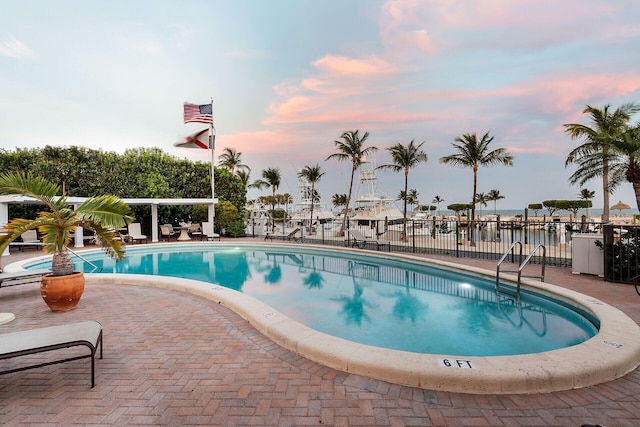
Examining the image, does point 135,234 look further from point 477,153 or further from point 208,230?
point 477,153

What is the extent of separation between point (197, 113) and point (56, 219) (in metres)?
14.9

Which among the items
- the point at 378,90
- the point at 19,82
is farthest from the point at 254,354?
the point at 19,82

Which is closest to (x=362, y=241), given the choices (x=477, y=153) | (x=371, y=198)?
(x=477, y=153)

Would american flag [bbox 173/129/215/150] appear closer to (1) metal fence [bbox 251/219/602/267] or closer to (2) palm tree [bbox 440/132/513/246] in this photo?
(1) metal fence [bbox 251/219/602/267]

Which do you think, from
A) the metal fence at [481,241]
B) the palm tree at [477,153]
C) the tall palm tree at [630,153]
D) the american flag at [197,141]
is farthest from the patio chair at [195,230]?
the tall palm tree at [630,153]

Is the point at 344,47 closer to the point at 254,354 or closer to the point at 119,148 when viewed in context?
the point at 254,354

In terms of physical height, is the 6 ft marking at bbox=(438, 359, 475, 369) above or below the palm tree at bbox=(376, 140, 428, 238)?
below

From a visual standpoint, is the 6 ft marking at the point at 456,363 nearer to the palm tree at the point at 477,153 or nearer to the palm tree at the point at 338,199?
the palm tree at the point at 477,153

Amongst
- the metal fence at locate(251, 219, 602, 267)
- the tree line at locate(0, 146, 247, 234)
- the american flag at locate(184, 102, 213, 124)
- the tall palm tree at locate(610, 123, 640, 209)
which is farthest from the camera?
the tree line at locate(0, 146, 247, 234)

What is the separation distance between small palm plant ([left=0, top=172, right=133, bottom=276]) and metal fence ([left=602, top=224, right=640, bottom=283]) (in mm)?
9966

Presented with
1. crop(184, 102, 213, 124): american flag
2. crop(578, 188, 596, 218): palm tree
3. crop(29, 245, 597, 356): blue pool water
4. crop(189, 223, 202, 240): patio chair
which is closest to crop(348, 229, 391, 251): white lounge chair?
crop(29, 245, 597, 356): blue pool water

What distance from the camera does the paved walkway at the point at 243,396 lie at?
2.26m

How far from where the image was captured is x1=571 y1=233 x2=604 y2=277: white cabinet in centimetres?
705

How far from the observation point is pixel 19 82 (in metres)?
13.8
